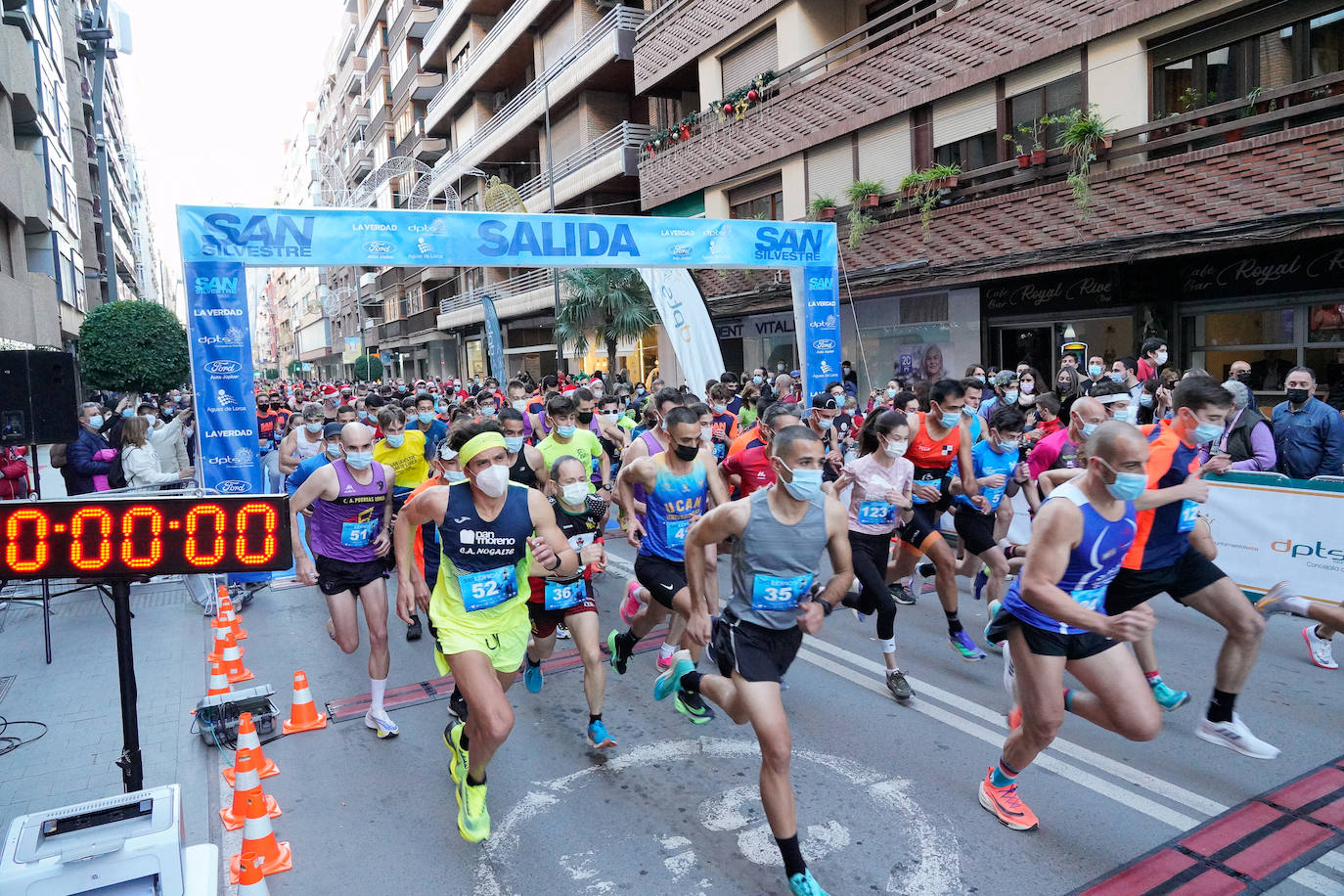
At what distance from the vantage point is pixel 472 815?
4371 mm

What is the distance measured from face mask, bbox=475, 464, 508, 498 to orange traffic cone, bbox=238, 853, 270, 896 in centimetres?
187

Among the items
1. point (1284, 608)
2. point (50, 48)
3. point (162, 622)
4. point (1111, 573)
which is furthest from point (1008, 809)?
point (50, 48)

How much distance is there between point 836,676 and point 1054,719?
97.1 inches

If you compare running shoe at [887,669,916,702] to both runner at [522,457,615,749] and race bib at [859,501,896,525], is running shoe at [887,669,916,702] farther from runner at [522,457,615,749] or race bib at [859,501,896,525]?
runner at [522,457,615,749]

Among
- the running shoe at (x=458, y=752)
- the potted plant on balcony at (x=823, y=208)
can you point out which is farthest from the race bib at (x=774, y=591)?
the potted plant on balcony at (x=823, y=208)

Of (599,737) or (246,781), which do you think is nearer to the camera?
(246,781)

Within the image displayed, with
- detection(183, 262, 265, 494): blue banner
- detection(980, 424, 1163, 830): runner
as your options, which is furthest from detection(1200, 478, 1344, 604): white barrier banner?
detection(183, 262, 265, 494): blue banner

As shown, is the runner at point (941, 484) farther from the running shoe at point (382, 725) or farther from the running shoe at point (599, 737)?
the running shoe at point (382, 725)

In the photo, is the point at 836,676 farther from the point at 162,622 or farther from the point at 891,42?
the point at 891,42

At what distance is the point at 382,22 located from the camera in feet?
212

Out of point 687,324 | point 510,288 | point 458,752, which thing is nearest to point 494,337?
point 687,324

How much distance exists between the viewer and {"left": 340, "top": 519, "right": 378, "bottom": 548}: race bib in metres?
6.07

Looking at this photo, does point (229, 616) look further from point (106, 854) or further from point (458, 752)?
point (106, 854)

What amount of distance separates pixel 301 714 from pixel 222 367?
5243mm
